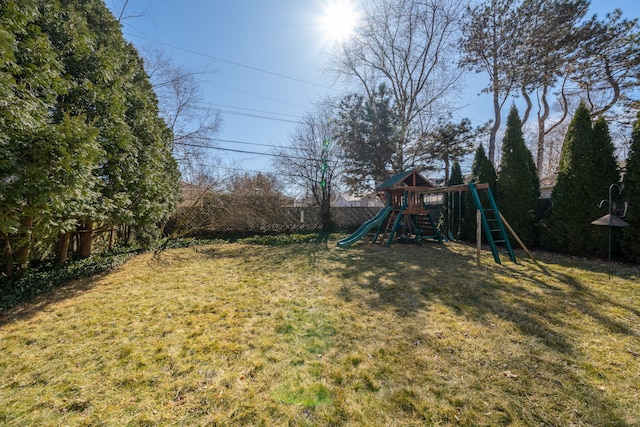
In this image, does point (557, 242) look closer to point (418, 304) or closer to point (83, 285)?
point (418, 304)

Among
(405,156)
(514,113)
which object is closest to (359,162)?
(405,156)

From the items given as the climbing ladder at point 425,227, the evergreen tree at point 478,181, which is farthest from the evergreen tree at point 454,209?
the climbing ladder at point 425,227

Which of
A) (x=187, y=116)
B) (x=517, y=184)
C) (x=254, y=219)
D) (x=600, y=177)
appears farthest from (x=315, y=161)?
(x=600, y=177)

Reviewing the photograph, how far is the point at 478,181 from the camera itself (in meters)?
9.29

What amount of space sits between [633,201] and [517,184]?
2616mm

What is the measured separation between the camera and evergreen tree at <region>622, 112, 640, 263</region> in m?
5.54

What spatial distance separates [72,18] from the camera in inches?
158

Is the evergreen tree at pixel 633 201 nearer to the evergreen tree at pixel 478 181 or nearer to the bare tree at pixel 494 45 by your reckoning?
the evergreen tree at pixel 478 181

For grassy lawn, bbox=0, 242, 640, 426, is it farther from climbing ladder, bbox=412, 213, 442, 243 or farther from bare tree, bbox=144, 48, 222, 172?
bare tree, bbox=144, 48, 222, 172

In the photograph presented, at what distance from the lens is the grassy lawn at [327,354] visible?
5.36 ft

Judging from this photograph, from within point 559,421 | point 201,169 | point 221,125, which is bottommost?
point 559,421

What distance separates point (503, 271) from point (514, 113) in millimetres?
6264

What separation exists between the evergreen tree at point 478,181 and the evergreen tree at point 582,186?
209 cm

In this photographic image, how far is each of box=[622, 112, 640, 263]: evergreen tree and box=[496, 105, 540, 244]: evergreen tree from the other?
2.16 m
